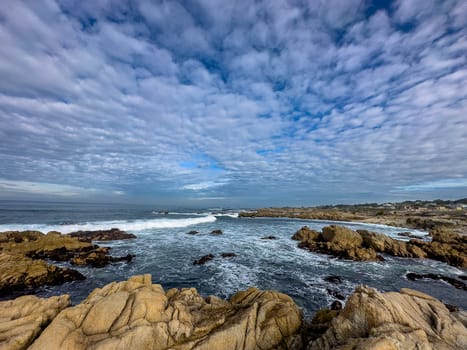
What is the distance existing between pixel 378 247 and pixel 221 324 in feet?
90.3

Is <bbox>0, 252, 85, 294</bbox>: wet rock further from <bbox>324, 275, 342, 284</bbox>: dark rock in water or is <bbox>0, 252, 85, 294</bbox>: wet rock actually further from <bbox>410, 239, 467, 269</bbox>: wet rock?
Answer: <bbox>410, 239, 467, 269</bbox>: wet rock

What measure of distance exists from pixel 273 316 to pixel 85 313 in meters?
6.61

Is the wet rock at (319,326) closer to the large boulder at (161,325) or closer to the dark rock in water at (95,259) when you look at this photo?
the large boulder at (161,325)

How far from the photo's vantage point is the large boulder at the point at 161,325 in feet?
22.4

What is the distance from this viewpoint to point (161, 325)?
7496 millimetres

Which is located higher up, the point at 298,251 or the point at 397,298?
the point at 397,298

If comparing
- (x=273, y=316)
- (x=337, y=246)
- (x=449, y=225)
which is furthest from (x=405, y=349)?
(x=449, y=225)

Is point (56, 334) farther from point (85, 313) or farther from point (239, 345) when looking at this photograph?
point (239, 345)

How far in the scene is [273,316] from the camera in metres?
8.27

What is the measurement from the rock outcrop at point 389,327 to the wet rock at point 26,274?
676 inches

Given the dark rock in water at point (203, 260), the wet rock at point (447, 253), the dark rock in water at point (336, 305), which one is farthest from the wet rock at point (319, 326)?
the wet rock at point (447, 253)

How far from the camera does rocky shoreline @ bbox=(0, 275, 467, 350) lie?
6.26 m

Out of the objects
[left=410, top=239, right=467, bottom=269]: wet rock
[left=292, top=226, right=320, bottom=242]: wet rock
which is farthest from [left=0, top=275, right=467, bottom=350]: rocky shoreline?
[left=292, top=226, right=320, bottom=242]: wet rock

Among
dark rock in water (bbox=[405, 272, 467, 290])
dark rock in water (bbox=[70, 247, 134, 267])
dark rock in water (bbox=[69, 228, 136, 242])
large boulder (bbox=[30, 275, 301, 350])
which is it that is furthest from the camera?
dark rock in water (bbox=[69, 228, 136, 242])
